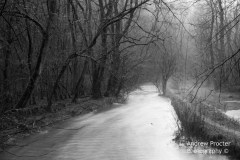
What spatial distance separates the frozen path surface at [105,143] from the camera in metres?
7.32

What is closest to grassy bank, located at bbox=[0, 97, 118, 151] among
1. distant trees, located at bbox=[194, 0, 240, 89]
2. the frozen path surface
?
the frozen path surface

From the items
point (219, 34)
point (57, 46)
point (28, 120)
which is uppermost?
point (57, 46)

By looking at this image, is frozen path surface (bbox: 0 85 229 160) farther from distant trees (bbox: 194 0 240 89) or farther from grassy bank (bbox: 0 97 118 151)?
distant trees (bbox: 194 0 240 89)

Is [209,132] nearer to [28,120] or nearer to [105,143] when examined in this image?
[105,143]

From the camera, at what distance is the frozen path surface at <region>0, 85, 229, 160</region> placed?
7.32 meters

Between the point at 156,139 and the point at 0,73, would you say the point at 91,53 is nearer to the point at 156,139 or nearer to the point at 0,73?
the point at 0,73

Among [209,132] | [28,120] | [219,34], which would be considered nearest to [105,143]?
[209,132]

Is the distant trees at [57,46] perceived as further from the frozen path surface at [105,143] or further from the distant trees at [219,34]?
the distant trees at [219,34]

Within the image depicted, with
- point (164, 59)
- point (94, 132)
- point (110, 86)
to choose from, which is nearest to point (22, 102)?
point (94, 132)

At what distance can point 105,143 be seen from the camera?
867 centimetres

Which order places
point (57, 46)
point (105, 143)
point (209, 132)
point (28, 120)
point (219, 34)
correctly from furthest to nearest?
point (57, 46) < point (28, 120) < point (219, 34) < point (105, 143) < point (209, 132)

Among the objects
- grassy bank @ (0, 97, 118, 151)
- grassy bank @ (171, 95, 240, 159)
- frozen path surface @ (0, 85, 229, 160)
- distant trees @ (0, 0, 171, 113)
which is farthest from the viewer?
distant trees @ (0, 0, 171, 113)

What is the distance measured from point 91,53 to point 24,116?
20.1 feet

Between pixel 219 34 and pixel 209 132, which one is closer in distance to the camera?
pixel 209 132
